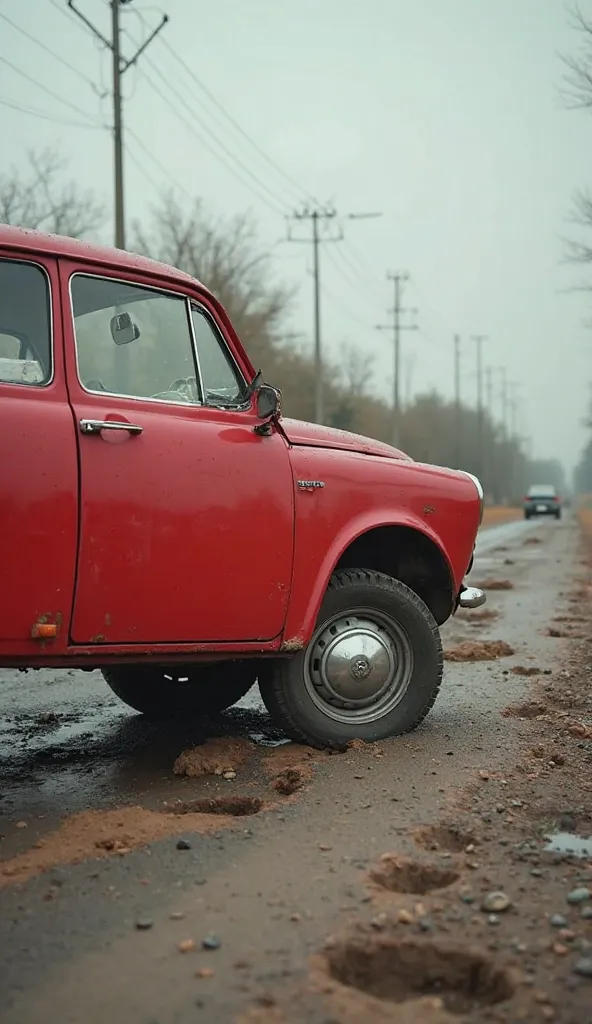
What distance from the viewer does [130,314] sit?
4.94m

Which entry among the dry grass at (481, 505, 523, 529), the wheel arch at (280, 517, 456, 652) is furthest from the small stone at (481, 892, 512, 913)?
the dry grass at (481, 505, 523, 529)

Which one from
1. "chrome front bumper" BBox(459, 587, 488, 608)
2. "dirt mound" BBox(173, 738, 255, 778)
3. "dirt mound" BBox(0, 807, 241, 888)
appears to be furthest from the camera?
"chrome front bumper" BBox(459, 587, 488, 608)

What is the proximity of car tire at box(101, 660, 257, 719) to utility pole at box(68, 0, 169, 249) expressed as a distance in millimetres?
17143

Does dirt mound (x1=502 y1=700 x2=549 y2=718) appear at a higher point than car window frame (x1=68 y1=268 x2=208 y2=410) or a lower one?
lower

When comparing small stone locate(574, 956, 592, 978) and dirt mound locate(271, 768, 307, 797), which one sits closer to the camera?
small stone locate(574, 956, 592, 978)

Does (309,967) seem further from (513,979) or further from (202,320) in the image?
(202,320)

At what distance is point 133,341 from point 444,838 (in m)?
2.57

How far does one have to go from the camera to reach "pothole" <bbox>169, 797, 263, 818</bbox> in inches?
173

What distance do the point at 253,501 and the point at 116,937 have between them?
224 centimetres

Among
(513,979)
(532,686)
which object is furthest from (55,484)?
(532,686)

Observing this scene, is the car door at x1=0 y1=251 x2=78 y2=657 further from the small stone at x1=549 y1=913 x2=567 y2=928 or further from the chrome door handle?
the small stone at x1=549 y1=913 x2=567 y2=928

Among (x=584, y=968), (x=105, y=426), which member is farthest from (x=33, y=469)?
(x=584, y=968)

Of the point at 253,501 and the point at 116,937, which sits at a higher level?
the point at 253,501

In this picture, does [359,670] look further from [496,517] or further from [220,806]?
[496,517]
